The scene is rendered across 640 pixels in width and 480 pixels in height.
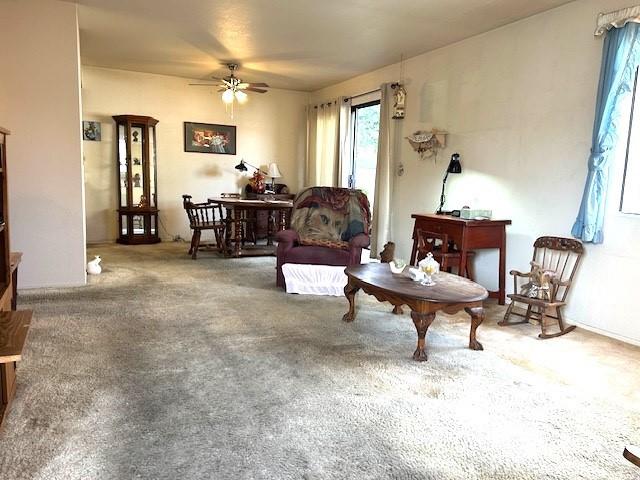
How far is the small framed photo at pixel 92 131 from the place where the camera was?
6.63 m

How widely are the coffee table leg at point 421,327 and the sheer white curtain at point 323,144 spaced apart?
Answer: 4488 mm

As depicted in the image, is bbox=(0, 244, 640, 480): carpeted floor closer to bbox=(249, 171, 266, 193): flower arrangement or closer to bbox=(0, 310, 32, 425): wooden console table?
bbox=(0, 310, 32, 425): wooden console table

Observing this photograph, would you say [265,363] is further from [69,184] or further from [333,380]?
[69,184]

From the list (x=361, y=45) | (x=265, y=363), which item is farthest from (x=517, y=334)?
(x=361, y=45)

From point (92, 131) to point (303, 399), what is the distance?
5972 mm

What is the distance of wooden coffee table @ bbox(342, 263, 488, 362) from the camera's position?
2703 mm

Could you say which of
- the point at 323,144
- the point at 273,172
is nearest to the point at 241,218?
the point at 273,172

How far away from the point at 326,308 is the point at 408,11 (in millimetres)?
2672

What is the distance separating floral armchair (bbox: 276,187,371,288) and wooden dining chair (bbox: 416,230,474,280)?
1.84 feet

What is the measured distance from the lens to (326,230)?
4.83 m

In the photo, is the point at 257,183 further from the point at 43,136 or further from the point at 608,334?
the point at 608,334

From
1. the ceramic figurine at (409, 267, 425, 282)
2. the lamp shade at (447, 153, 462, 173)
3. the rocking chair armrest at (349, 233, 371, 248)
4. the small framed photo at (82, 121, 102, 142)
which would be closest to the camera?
the ceramic figurine at (409, 267, 425, 282)

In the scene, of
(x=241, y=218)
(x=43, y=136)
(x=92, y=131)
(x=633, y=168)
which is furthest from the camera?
(x=92, y=131)

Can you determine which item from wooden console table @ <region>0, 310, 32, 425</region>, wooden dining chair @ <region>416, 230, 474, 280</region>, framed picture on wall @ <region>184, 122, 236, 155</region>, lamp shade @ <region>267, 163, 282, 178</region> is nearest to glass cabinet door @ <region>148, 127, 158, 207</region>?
framed picture on wall @ <region>184, 122, 236, 155</region>
